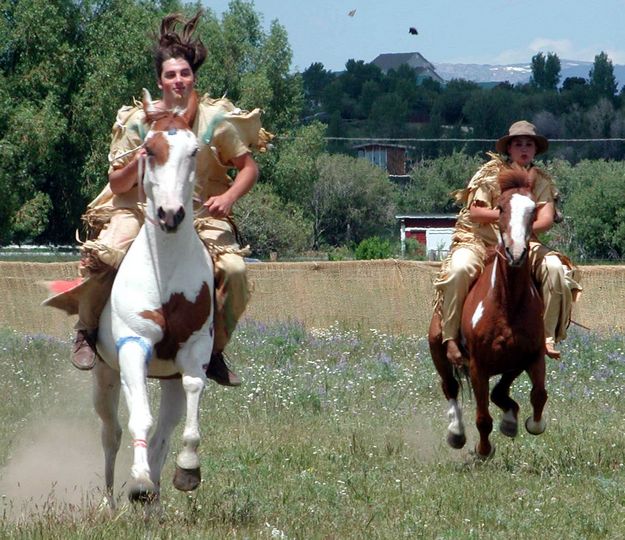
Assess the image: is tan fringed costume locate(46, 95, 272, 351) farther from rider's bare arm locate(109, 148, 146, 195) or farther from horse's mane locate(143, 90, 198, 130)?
horse's mane locate(143, 90, 198, 130)

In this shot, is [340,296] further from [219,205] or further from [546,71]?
[546,71]

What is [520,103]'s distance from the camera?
15300cm

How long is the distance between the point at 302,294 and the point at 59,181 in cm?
3469

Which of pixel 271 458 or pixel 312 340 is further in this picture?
pixel 312 340

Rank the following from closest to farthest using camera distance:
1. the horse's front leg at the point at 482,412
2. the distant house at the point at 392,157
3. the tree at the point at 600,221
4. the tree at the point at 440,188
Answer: the horse's front leg at the point at 482,412 < the tree at the point at 600,221 < the tree at the point at 440,188 < the distant house at the point at 392,157

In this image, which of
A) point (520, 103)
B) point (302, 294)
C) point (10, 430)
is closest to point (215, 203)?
point (10, 430)

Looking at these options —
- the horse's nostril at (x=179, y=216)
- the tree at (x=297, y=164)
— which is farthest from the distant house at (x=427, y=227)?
the horse's nostril at (x=179, y=216)

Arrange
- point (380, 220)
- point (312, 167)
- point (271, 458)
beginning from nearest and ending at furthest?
point (271, 458) → point (312, 167) → point (380, 220)

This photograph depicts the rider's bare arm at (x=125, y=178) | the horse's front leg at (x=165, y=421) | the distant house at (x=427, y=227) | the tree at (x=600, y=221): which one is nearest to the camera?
the rider's bare arm at (x=125, y=178)

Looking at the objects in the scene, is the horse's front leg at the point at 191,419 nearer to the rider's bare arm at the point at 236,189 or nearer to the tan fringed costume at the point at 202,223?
the tan fringed costume at the point at 202,223

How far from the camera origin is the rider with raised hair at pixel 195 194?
27.0ft

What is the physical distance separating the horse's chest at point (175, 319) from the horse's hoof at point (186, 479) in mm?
746

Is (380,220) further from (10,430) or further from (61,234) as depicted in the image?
(10,430)

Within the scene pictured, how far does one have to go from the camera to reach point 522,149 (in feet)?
36.7
